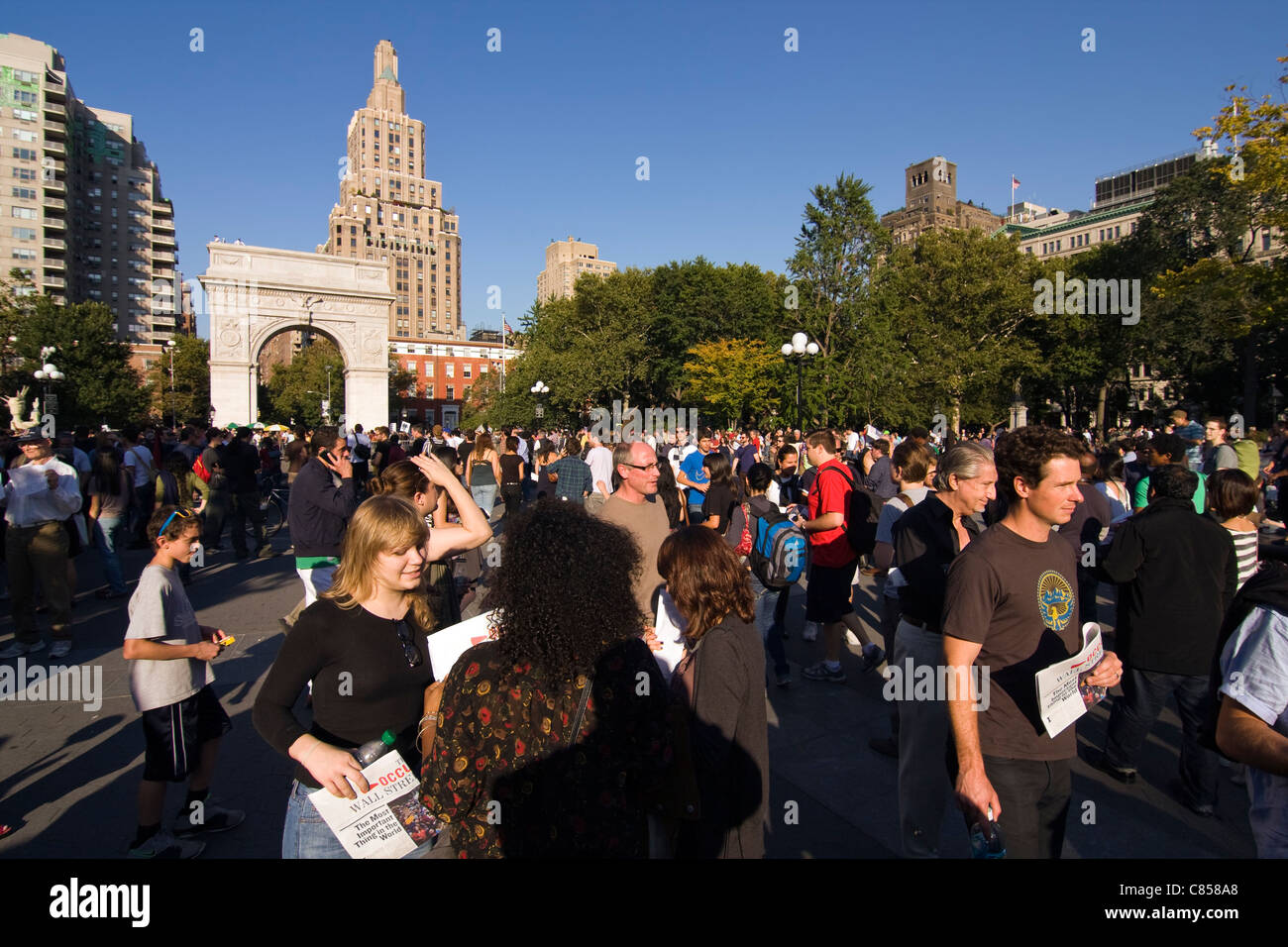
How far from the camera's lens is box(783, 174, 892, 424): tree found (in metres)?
33.0

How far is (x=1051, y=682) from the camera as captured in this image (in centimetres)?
243

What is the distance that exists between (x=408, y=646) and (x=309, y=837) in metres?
0.64

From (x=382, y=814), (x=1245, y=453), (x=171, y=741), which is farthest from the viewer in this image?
(x=1245, y=453)

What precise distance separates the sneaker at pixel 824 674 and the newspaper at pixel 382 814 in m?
4.41

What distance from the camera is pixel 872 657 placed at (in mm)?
6504

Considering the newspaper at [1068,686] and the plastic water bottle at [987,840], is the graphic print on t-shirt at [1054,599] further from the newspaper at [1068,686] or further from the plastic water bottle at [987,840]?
the plastic water bottle at [987,840]

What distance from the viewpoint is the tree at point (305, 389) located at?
81.2 m

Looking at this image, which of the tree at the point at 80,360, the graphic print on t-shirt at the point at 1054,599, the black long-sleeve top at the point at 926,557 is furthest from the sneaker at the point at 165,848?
the tree at the point at 80,360

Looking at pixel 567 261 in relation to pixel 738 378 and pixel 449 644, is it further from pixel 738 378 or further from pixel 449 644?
pixel 449 644

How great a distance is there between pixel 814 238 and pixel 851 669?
30531 mm

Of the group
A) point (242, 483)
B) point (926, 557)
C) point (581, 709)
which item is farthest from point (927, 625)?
point (242, 483)
